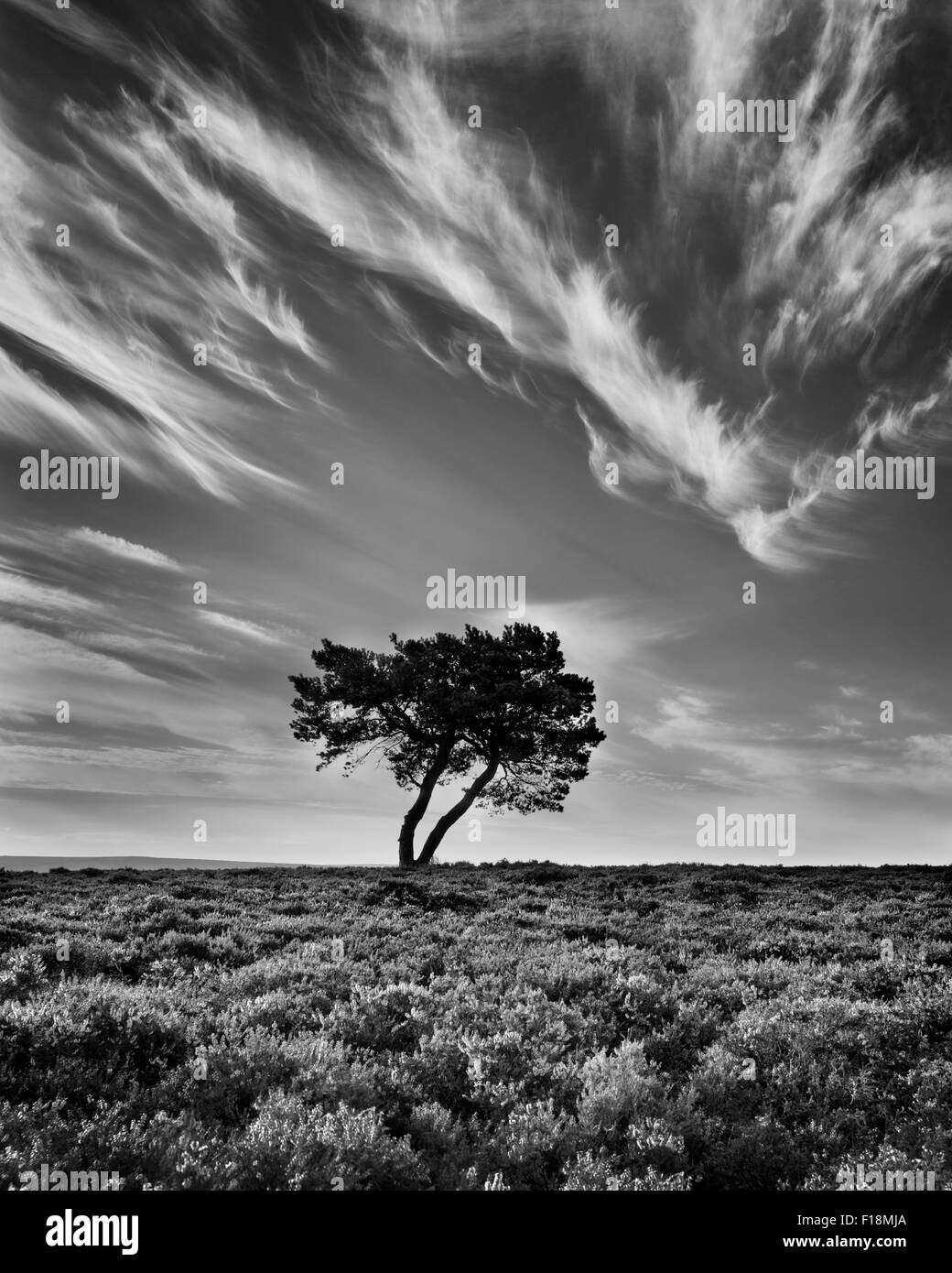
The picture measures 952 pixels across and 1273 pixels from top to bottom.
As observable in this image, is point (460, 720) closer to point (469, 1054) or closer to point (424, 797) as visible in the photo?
point (424, 797)

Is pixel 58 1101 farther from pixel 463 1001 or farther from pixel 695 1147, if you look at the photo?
pixel 695 1147

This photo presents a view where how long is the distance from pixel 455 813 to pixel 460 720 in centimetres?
547

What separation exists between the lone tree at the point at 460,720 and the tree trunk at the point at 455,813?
0.05 m

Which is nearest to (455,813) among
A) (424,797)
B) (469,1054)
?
(424,797)

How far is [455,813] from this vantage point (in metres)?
38.1

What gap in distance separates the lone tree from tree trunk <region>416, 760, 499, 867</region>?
0.05 m

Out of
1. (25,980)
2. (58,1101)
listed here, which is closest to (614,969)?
(58,1101)

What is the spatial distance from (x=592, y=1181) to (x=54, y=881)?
23301 millimetres

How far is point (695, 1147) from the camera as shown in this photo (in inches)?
242

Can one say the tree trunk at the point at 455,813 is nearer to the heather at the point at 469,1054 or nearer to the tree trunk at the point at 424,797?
the tree trunk at the point at 424,797

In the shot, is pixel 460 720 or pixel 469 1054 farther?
pixel 460 720

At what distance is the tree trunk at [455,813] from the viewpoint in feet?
124

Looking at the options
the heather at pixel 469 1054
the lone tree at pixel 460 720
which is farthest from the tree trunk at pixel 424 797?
the heather at pixel 469 1054

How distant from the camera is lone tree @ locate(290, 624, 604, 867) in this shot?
37344 mm
